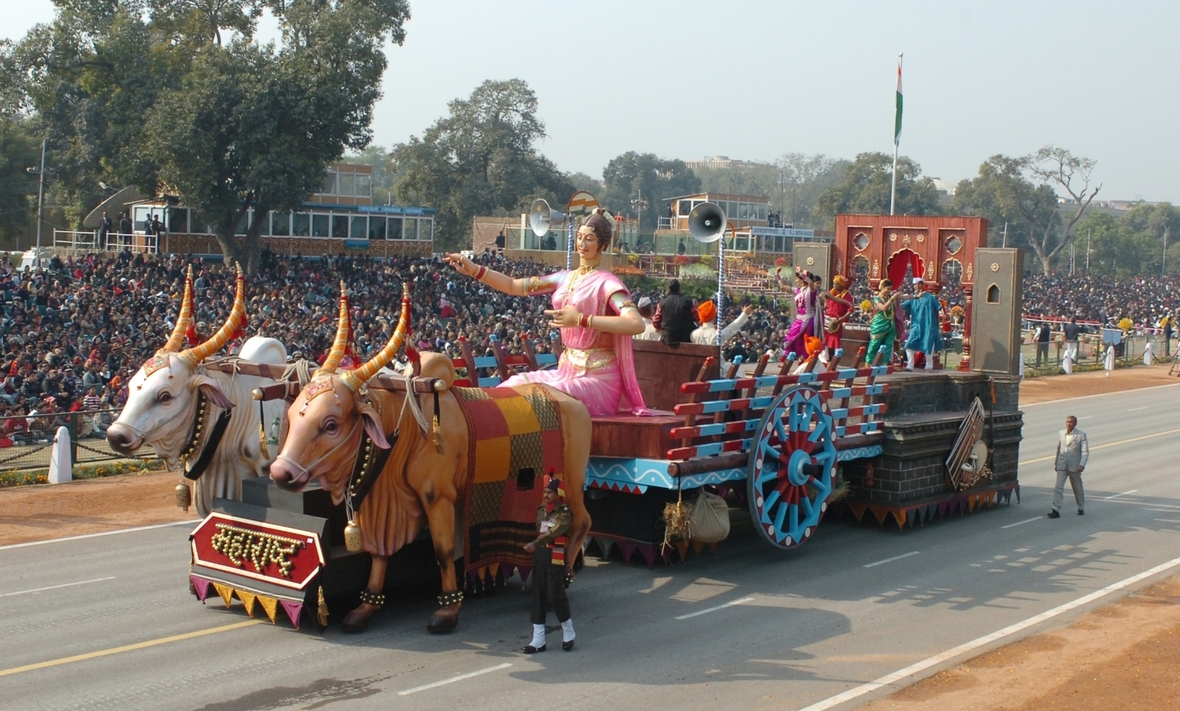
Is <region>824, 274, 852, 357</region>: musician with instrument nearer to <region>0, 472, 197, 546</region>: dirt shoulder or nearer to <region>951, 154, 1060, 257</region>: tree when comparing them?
<region>0, 472, 197, 546</region>: dirt shoulder

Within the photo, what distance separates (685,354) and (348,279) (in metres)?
28.3

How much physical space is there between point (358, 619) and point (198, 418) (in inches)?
92.1

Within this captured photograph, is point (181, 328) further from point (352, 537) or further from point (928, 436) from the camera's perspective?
point (928, 436)

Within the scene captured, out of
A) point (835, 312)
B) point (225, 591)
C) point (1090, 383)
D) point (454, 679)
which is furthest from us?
point (1090, 383)

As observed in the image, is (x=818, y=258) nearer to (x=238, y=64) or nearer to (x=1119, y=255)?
(x=238, y=64)

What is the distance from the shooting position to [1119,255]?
382ft

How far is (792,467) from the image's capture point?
12.6m

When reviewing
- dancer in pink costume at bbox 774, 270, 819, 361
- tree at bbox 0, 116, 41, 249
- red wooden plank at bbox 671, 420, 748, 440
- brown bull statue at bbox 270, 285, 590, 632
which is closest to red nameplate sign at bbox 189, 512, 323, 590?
brown bull statue at bbox 270, 285, 590, 632

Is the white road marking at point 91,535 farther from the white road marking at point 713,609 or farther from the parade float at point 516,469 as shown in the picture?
the white road marking at point 713,609

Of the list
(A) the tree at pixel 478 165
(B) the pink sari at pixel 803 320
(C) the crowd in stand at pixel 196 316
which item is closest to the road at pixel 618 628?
(B) the pink sari at pixel 803 320

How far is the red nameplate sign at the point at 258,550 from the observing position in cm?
948

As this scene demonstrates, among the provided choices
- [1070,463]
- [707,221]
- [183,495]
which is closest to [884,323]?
[1070,463]

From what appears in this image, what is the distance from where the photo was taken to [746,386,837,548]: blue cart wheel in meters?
12.4

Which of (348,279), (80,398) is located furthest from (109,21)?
(80,398)
